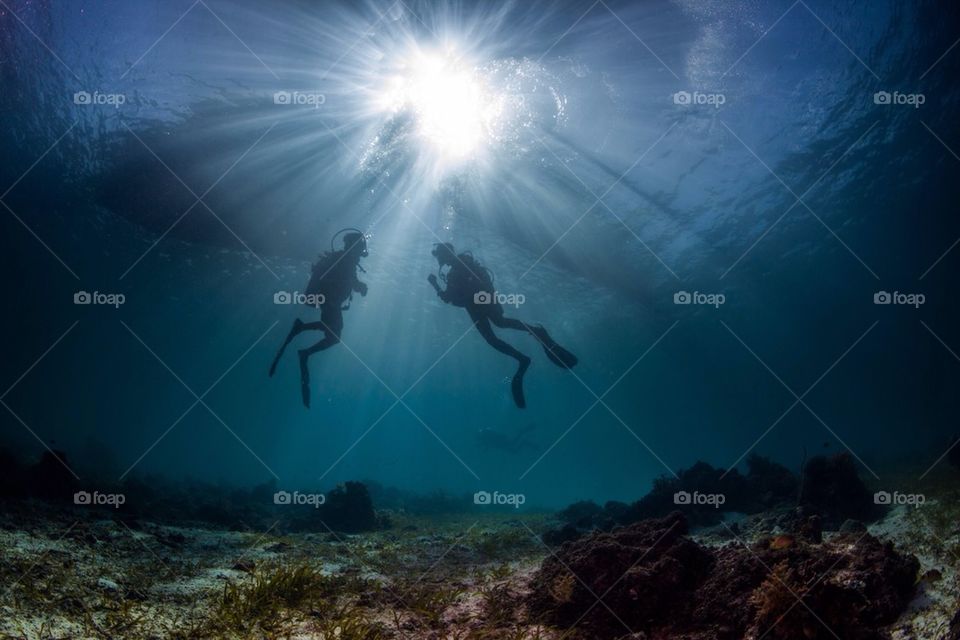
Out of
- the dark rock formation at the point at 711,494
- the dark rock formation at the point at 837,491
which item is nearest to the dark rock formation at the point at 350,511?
the dark rock formation at the point at 711,494

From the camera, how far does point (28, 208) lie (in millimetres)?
22234

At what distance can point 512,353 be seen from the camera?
11.1 meters

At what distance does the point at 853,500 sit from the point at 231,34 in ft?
58.8

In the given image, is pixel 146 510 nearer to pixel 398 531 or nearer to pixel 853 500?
pixel 398 531

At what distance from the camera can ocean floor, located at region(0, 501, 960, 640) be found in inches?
141

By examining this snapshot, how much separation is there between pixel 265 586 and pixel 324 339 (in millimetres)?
7169

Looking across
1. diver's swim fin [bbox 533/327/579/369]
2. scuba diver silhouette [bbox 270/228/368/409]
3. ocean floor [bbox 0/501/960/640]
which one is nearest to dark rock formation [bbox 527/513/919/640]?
ocean floor [bbox 0/501/960/640]

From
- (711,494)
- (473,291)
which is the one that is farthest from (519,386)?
(711,494)

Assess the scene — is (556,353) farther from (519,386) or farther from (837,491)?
(837,491)

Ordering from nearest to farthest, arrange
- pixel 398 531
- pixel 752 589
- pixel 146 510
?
pixel 752 589
pixel 146 510
pixel 398 531

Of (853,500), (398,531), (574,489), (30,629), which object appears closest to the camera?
(30,629)

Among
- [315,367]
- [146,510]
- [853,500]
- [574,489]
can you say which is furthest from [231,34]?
[574,489]

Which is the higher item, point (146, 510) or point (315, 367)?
point (315, 367)

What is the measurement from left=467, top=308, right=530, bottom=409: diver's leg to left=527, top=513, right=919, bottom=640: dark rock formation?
18.4 feet
